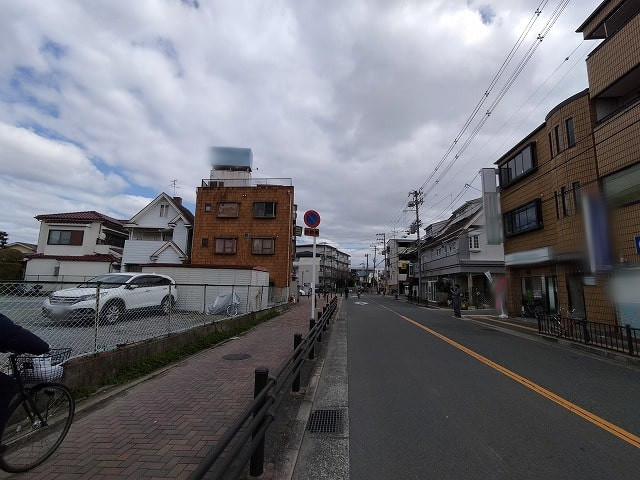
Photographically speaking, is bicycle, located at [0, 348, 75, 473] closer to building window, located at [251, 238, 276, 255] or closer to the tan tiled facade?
the tan tiled facade

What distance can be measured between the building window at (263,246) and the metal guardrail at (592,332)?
21.9 meters

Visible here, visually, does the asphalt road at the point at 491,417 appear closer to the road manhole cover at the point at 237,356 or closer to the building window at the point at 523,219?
the road manhole cover at the point at 237,356

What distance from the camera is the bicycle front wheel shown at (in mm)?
3711

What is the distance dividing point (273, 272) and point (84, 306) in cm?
2434

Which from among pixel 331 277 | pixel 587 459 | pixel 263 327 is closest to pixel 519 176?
pixel 263 327

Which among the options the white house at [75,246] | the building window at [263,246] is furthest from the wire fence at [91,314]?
the white house at [75,246]

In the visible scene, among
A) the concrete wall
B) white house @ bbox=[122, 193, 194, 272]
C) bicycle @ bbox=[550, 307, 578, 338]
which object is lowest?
the concrete wall

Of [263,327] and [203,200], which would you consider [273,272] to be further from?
[263,327]

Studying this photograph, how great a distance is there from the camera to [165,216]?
3619 cm

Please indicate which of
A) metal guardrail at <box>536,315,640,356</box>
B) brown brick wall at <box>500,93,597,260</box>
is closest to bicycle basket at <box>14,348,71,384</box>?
metal guardrail at <box>536,315,640,356</box>

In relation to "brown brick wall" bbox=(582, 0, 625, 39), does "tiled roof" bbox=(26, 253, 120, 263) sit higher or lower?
lower

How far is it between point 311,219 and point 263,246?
20.2 meters

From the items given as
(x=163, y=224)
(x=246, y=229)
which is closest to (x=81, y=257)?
(x=163, y=224)

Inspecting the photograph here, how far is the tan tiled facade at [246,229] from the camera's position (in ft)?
106
